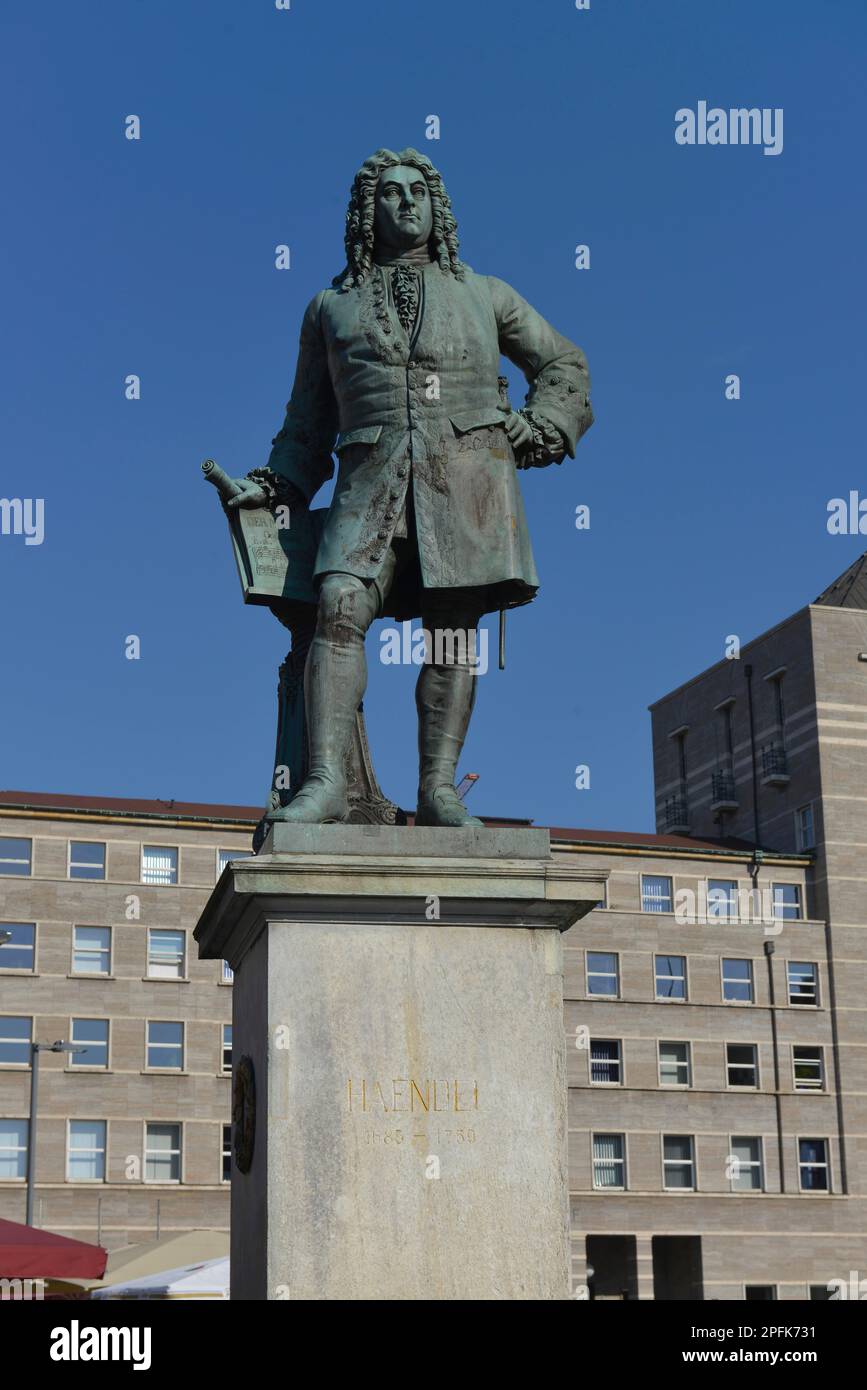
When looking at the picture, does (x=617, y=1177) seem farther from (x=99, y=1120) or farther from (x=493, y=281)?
(x=493, y=281)

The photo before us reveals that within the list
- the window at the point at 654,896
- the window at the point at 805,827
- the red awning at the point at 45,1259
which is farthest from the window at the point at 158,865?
the red awning at the point at 45,1259

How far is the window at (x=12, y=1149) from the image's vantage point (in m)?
71.9

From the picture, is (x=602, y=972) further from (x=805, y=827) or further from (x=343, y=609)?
(x=343, y=609)

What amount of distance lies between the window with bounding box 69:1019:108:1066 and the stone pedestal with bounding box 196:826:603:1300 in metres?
67.8

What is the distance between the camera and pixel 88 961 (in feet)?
251

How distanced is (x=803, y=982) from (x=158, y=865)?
2866 cm

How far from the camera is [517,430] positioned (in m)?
10.4

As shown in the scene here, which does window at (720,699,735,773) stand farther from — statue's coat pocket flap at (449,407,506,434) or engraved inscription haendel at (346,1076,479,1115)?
engraved inscription haendel at (346,1076,479,1115)

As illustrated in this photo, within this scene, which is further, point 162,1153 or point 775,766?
point 775,766

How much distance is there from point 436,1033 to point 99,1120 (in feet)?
224

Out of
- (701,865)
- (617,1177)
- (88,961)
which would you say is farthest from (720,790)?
(88,961)

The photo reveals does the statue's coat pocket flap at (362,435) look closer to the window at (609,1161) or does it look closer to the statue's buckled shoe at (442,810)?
the statue's buckled shoe at (442,810)

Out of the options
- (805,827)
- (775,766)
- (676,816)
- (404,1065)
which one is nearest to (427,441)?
(404,1065)

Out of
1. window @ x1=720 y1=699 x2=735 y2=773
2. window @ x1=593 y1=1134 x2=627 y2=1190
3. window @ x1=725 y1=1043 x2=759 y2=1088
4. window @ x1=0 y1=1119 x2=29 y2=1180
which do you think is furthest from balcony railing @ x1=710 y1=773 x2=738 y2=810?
window @ x1=0 y1=1119 x2=29 y2=1180
